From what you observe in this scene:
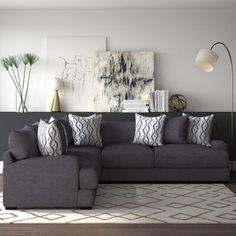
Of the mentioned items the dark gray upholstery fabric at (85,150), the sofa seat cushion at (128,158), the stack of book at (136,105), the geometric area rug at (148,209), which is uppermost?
the stack of book at (136,105)

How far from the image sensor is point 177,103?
22.2 feet

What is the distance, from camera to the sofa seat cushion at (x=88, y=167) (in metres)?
4.15

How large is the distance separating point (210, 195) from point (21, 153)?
2.17 meters

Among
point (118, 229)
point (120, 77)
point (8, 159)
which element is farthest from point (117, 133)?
point (118, 229)

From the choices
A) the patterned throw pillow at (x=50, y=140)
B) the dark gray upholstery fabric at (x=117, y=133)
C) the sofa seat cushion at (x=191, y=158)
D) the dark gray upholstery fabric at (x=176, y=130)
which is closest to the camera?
the patterned throw pillow at (x=50, y=140)

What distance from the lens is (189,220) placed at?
3762mm

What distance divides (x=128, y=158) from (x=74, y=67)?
2.07m

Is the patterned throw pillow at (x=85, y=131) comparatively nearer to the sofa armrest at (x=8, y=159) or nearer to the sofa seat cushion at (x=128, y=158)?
the sofa seat cushion at (x=128, y=158)

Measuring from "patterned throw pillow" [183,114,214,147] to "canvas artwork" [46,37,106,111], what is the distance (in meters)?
1.78

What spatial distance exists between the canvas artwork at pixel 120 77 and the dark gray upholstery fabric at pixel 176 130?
3.19ft

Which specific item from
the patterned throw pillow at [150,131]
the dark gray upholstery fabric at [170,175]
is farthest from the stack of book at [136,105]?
the dark gray upholstery fabric at [170,175]

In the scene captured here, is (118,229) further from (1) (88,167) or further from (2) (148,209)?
(1) (88,167)

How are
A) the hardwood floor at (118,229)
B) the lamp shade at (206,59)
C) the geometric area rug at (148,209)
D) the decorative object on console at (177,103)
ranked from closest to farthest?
the hardwood floor at (118,229)
the geometric area rug at (148,209)
the lamp shade at (206,59)
the decorative object on console at (177,103)

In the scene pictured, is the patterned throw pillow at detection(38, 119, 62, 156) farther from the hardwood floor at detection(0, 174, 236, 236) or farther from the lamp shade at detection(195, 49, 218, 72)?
the lamp shade at detection(195, 49, 218, 72)
